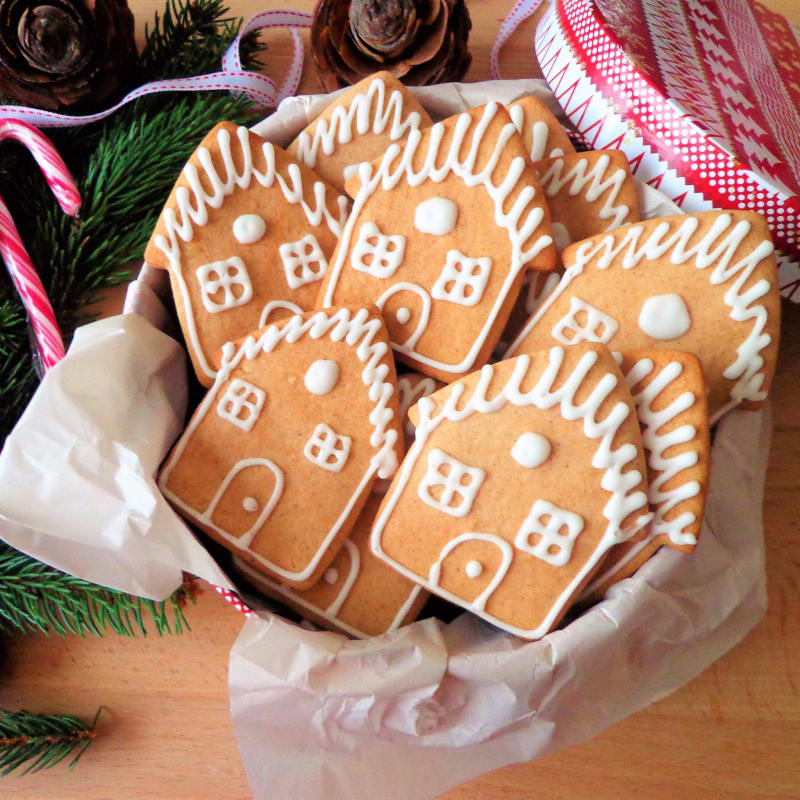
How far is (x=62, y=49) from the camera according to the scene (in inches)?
33.7

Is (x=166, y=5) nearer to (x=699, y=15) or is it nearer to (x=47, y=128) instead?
(x=47, y=128)

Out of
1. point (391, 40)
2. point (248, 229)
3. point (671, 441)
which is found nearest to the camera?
point (671, 441)

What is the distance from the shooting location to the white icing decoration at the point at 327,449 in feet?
2.50

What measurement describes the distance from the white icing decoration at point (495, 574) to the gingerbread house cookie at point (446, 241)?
16 cm

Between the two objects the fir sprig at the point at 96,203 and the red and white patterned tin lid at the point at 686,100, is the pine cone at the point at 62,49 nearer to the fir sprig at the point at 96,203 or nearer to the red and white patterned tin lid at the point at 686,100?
the fir sprig at the point at 96,203

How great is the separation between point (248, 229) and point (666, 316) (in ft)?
1.37

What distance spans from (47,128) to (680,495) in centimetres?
81

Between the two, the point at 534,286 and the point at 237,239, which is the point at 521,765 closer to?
the point at 534,286

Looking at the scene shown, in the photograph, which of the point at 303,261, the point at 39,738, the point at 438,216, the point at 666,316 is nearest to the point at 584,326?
the point at 666,316

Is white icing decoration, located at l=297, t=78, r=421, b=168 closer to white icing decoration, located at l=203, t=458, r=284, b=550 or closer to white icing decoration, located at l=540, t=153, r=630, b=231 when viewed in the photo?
white icing decoration, located at l=540, t=153, r=630, b=231

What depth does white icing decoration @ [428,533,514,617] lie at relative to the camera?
2.37 ft

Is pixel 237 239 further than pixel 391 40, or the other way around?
pixel 391 40

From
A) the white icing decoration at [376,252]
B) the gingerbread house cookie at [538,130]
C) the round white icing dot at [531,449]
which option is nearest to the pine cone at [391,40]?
the gingerbread house cookie at [538,130]

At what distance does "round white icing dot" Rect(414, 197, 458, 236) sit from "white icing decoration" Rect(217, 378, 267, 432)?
0.76 ft
